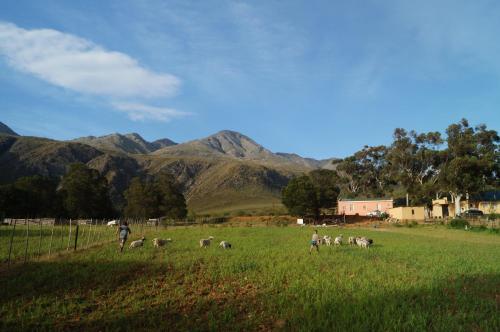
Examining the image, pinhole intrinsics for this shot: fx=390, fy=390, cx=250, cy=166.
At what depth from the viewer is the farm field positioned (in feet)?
37.3

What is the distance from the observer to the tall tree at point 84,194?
7806cm

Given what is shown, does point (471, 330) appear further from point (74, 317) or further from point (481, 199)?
point (481, 199)

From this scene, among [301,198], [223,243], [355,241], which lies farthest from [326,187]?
[223,243]

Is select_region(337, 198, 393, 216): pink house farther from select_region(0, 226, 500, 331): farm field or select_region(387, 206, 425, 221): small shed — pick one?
select_region(0, 226, 500, 331): farm field

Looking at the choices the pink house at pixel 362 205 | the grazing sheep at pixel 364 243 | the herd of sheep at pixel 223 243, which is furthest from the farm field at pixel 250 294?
the pink house at pixel 362 205

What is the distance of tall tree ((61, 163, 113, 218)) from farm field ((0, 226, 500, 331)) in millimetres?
61141

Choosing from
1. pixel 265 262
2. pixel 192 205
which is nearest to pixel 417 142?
pixel 265 262

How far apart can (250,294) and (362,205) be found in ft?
281

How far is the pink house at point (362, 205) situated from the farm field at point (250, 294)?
72.0m

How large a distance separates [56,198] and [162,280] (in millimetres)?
76283

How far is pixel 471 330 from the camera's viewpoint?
1037 cm

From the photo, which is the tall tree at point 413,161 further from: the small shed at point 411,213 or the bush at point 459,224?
the bush at point 459,224

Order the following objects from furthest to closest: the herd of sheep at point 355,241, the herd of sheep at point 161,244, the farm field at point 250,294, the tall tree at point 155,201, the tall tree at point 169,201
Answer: the tall tree at point 169,201, the tall tree at point 155,201, the herd of sheep at point 355,241, the herd of sheep at point 161,244, the farm field at point 250,294

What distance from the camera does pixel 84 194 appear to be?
78.9 metres
